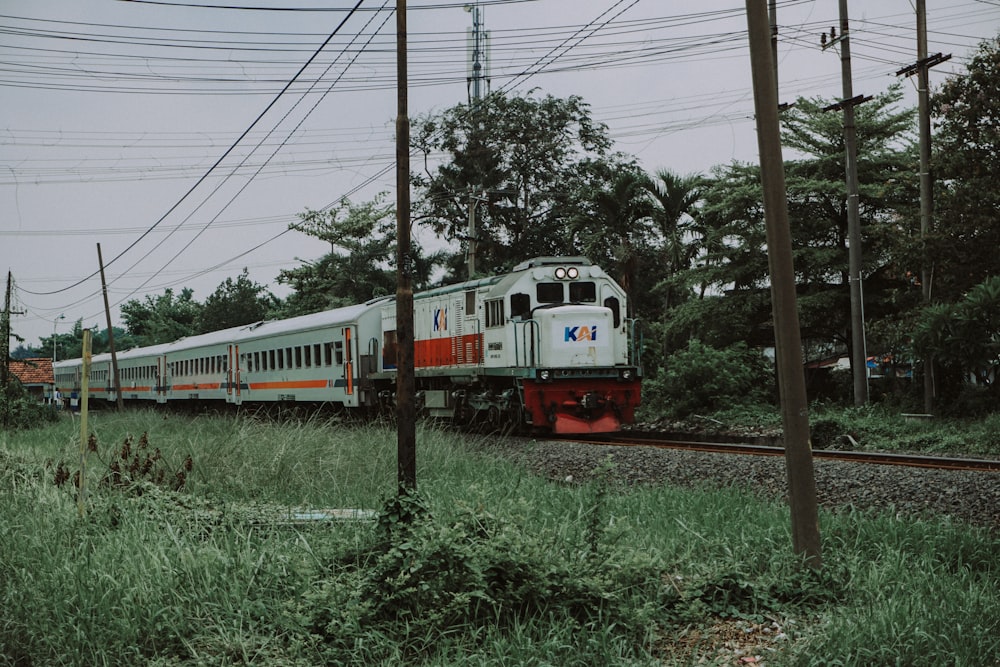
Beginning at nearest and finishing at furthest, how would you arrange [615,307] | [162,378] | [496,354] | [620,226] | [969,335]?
[969,335]
[496,354]
[615,307]
[620,226]
[162,378]

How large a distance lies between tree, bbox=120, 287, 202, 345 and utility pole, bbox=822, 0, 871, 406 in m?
48.8

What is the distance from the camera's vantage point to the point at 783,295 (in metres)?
6.75

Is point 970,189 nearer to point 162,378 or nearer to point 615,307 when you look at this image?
point 615,307

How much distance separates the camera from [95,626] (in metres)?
5.93

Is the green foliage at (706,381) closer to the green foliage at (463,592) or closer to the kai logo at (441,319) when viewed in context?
the kai logo at (441,319)

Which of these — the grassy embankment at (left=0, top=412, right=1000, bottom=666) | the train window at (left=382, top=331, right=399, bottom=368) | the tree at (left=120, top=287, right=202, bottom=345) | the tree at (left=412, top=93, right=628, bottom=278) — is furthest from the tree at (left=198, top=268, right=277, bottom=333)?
the grassy embankment at (left=0, top=412, right=1000, bottom=666)

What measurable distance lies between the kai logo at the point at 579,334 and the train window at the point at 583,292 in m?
0.92

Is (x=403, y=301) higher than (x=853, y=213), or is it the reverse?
(x=853, y=213)

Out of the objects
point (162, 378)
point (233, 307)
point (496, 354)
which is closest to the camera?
point (496, 354)

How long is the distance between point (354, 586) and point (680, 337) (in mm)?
23855

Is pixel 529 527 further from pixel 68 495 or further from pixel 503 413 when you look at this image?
pixel 503 413

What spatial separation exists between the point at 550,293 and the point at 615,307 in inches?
55.9

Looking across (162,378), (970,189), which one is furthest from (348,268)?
(970,189)

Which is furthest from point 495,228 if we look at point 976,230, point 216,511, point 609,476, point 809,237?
point 216,511
